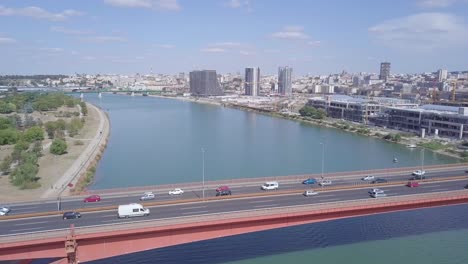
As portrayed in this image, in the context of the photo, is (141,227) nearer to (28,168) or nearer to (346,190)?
(346,190)

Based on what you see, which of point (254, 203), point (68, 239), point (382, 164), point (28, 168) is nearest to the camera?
point (68, 239)

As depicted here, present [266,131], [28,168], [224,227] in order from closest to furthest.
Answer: [224,227] < [28,168] < [266,131]

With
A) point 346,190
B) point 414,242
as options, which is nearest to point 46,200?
point 346,190

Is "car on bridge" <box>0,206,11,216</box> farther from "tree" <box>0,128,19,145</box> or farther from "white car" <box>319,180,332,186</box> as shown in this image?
"tree" <box>0,128,19,145</box>

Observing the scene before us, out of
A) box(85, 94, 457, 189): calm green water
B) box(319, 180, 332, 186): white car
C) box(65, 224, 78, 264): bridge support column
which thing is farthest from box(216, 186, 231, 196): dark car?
box(85, 94, 457, 189): calm green water

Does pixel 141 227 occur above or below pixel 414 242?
above

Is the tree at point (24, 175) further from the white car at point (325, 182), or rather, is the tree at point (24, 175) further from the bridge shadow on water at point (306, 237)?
the white car at point (325, 182)
